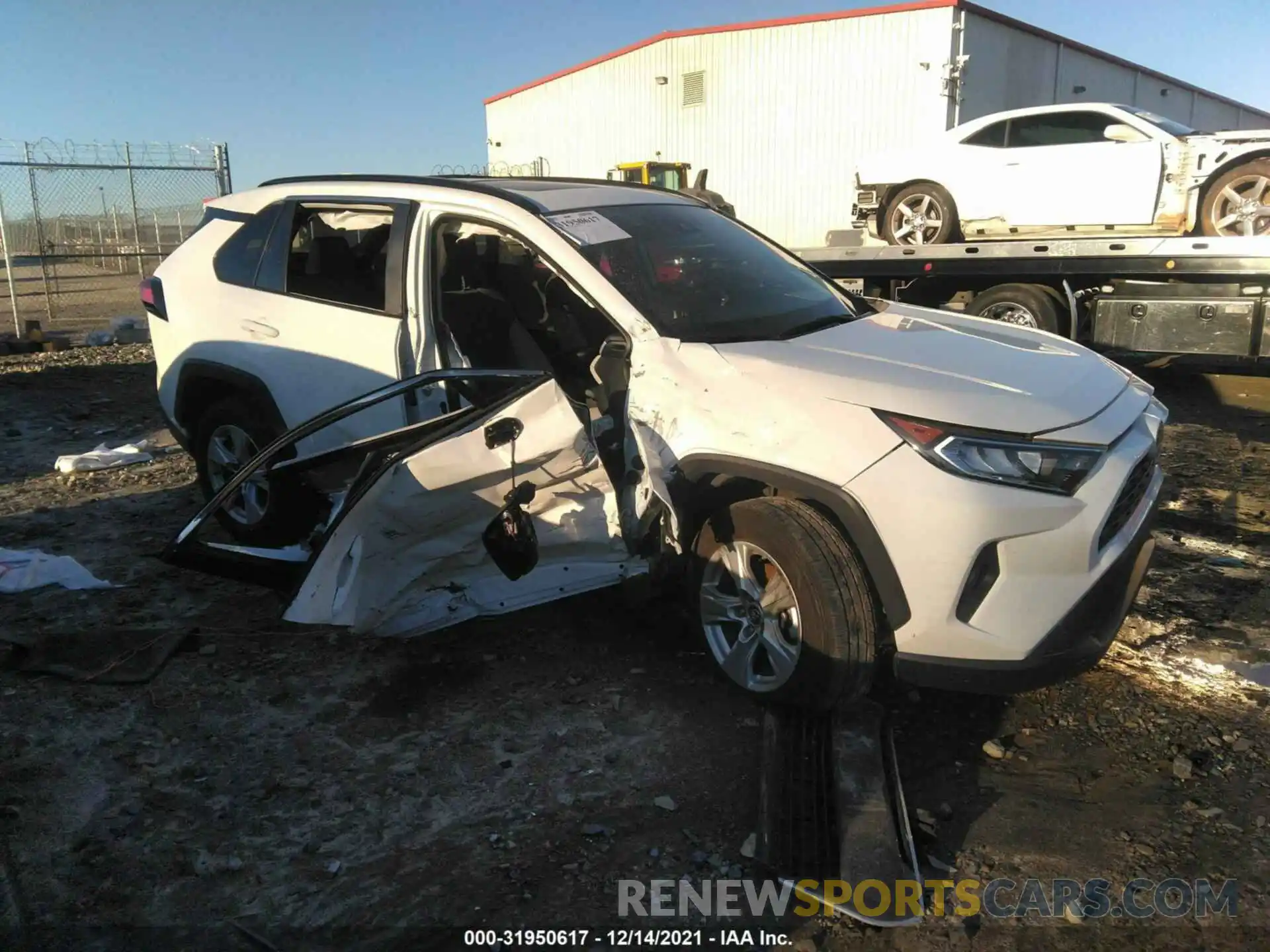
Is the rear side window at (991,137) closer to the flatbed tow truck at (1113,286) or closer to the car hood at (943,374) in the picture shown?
the flatbed tow truck at (1113,286)

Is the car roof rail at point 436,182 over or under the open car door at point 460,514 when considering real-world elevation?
over

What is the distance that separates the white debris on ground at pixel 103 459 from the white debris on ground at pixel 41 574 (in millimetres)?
2006

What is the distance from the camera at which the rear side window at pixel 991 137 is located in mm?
10234

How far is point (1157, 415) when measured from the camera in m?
3.50

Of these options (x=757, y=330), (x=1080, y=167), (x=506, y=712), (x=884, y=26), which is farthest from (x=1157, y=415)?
(x=884, y=26)

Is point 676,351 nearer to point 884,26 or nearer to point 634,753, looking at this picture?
point 634,753

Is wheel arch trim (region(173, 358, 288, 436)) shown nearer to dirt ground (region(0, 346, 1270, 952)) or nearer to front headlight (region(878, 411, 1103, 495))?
dirt ground (region(0, 346, 1270, 952))

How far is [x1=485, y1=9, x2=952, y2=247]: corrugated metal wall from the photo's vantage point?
70.4 feet

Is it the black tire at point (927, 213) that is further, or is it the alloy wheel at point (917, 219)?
the alloy wheel at point (917, 219)

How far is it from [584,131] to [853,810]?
27.7 m

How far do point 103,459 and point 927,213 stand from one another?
8691mm

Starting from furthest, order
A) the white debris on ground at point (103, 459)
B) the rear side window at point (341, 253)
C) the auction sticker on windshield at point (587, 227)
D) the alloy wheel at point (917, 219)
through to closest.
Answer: the alloy wheel at point (917, 219), the white debris on ground at point (103, 459), the rear side window at point (341, 253), the auction sticker on windshield at point (587, 227)

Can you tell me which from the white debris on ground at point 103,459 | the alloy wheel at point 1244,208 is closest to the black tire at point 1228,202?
the alloy wheel at point 1244,208

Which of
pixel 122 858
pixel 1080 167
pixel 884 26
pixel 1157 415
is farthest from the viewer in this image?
pixel 884 26
